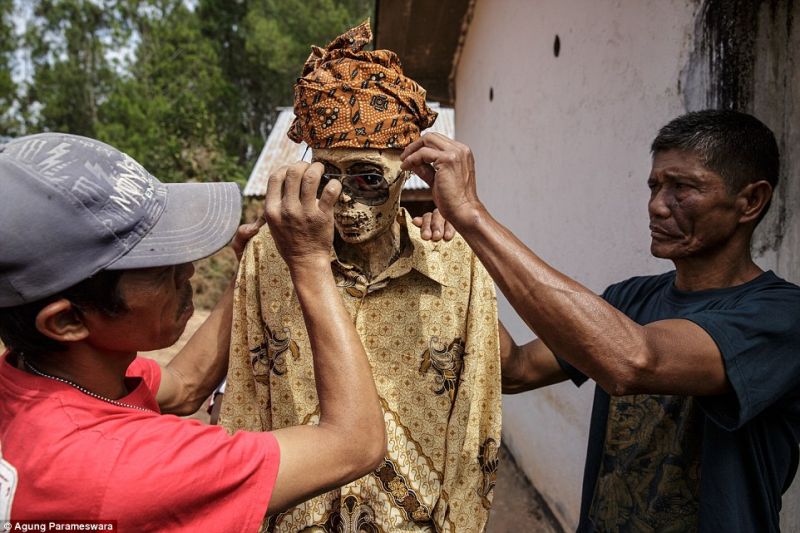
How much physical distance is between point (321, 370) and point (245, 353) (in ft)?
2.04

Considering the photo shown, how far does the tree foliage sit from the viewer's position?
2584 cm

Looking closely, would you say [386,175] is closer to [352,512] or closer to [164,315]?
[164,315]

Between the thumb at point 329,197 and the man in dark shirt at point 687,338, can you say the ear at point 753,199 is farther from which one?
the thumb at point 329,197

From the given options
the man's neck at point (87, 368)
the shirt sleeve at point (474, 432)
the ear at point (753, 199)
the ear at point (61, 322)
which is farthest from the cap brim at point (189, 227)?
the ear at point (753, 199)

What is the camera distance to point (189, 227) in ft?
4.42

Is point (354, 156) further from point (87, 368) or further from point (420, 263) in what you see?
point (87, 368)

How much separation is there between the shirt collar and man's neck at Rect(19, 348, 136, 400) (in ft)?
2.44

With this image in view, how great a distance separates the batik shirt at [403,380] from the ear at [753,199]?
79 cm

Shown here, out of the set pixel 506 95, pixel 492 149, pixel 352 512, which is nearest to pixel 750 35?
pixel 352 512

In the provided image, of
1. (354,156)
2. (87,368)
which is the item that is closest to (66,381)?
(87,368)

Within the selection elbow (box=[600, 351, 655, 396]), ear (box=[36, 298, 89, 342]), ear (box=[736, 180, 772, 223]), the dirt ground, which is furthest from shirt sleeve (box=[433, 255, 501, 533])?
the dirt ground

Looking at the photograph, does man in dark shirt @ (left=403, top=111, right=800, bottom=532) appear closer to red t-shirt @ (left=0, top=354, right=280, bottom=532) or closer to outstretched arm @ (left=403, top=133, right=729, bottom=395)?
outstretched arm @ (left=403, top=133, right=729, bottom=395)

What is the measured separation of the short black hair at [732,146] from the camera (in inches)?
70.8

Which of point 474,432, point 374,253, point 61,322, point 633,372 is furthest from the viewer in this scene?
point 374,253
